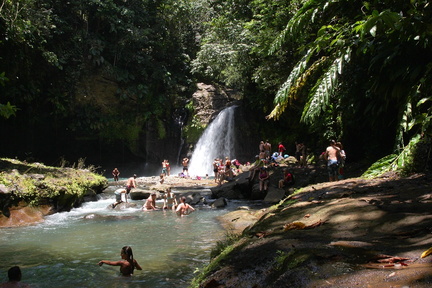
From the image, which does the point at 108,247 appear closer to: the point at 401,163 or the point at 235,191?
the point at 401,163

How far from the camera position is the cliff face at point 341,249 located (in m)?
2.75

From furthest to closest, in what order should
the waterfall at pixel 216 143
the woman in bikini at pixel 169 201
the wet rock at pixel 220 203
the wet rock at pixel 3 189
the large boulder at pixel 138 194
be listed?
the waterfall at pixel 216 143 → the large boulder at pixel 138 194 → the woman in bikini at pixel 169 201 → the wet rock at pixel 220 203 → the wet rock at pixel 3 189

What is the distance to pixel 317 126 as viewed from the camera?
18.7 metres

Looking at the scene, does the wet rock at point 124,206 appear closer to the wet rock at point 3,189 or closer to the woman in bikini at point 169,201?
the woman in bikini at point 169,201

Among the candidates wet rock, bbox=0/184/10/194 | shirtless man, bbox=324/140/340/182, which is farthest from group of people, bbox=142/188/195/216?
shirtless man, bbox=324/140/340/182

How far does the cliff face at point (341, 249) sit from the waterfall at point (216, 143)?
72.2ft

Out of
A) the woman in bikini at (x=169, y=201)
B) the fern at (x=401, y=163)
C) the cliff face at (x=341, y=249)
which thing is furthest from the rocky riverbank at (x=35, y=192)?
the fern at (x=401, y=163)

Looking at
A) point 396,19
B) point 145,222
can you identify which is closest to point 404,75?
point 396,19

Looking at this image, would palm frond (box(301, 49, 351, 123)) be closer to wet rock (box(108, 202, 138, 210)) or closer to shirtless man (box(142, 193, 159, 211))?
shirtless man (box(142, 193, 159, 211))

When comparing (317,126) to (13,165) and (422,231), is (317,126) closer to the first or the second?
(13,165)

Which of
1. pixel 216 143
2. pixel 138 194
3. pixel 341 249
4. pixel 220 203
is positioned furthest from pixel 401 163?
pixel 216 143

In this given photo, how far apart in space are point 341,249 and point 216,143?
80.6 ft

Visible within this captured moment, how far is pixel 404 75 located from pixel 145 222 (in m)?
9.33

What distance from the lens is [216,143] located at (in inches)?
1100
